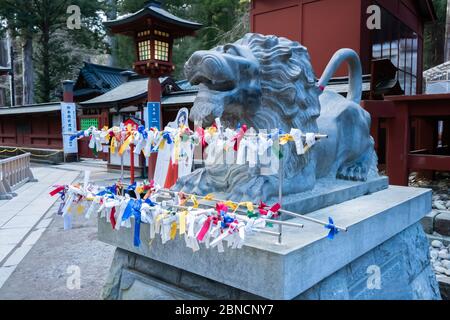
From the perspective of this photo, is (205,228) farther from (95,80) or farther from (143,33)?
(95,80)

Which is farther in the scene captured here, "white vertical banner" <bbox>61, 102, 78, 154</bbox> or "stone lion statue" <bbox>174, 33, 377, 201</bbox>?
"white vertical banner" <bbox>61, 102, 78, 154</bbox>

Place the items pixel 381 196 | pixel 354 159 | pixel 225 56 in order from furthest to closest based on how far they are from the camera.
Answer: pixel 354 159 < pixel 381 196 < pixel 225 56

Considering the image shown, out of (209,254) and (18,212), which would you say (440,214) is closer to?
(209,254)

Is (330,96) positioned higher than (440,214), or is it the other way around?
(330,96)

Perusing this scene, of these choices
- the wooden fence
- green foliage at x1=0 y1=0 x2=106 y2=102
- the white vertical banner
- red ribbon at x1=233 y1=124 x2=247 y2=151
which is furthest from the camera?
green foliage at x1=0 y1=0 x2=106 y2=102

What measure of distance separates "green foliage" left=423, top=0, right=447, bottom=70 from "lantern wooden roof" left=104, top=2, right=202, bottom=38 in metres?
15.0

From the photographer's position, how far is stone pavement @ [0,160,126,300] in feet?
11.6

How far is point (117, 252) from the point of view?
2.71 meters

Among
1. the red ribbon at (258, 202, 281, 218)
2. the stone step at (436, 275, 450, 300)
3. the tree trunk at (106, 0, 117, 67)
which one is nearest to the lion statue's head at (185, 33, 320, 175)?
the red ribbon at (258, 202, 281, 218)

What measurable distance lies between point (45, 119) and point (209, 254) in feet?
58.0

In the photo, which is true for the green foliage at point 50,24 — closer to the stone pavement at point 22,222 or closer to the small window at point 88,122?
the small window at point 88,122

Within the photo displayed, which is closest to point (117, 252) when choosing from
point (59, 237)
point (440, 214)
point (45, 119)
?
point (59, 237)

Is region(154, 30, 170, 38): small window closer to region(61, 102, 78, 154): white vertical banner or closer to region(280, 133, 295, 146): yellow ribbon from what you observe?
region(61, 102, 78, 154): white vertical banner

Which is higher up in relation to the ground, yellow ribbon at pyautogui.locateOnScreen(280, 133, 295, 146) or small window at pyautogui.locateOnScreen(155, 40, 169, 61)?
small window at pyautogui.locateOnScreen(155, 40, 169, 61)
